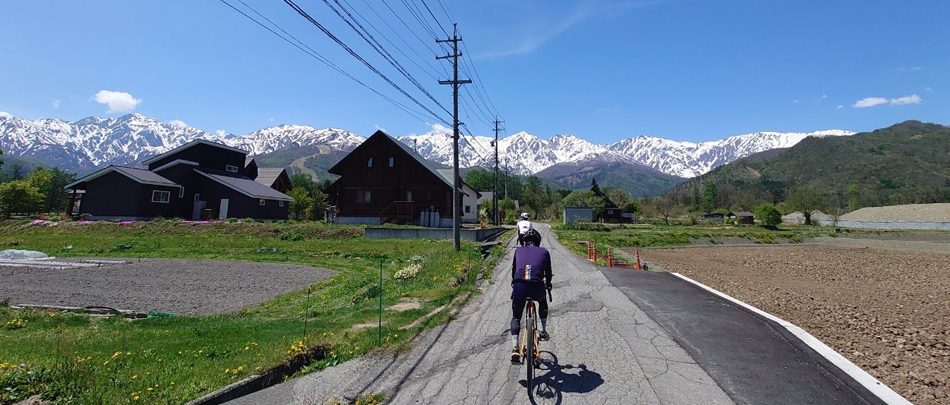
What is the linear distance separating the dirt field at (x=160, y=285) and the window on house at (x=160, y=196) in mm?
23053

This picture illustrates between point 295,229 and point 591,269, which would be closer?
point 591,269

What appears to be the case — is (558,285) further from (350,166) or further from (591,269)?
(350,166)

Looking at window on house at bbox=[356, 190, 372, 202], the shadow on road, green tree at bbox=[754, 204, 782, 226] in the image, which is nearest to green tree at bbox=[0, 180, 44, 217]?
window on house at bbox=[356, 190, 372, 202]

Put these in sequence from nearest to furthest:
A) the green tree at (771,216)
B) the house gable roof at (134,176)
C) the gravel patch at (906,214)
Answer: the house gable roof at (134,176)
the green tree at (771,216)
the gravel patch at (906,214)

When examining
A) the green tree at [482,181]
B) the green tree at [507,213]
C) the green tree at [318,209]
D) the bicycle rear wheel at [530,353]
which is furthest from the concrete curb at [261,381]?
the green tree at [482,181]

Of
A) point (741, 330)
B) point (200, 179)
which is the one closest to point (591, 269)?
point (741, 330)

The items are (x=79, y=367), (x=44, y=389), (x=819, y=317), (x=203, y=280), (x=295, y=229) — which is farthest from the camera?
(x=295, y=229)

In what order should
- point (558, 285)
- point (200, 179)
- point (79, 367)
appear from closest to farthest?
point (79, 367) < point (558, 285) < point (200, 179)

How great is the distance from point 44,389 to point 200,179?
44138 millimetres

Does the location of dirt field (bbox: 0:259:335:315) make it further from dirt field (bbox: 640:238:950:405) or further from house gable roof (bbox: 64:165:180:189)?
house gable roof (bbox: 64:165:180:189)

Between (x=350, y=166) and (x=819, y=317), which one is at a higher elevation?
(x=350, y=166)

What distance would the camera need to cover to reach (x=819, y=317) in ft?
32.2

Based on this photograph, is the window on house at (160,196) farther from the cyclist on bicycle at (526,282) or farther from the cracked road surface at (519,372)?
the cyclist on bicycle at (526,282)

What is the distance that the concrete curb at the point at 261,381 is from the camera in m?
4.67
